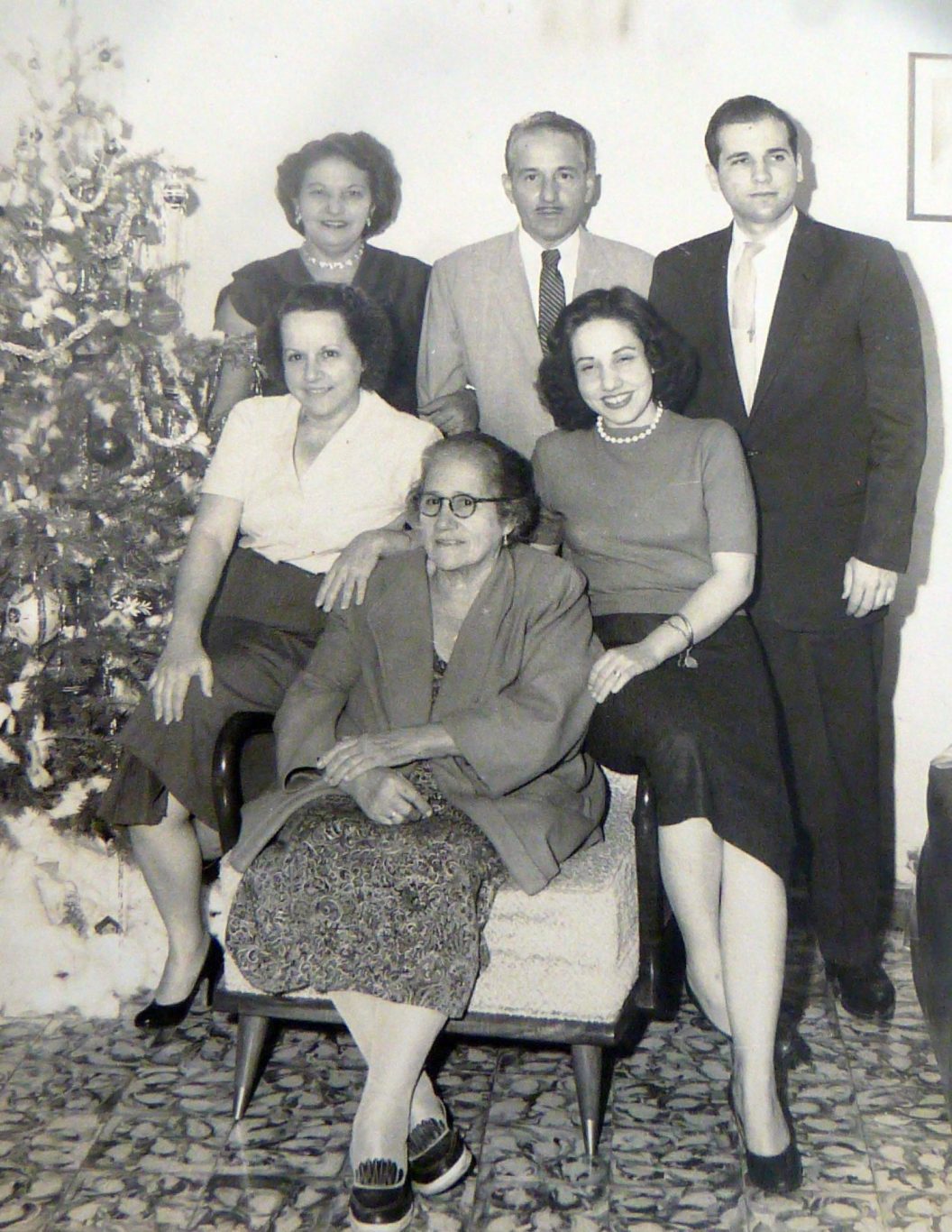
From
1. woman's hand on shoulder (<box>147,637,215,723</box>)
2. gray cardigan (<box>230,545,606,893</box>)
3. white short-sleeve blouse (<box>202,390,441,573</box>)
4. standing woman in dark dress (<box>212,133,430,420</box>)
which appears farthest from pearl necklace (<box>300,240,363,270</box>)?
woman's hand on shoulder (<box>147,637,215,723</box>)

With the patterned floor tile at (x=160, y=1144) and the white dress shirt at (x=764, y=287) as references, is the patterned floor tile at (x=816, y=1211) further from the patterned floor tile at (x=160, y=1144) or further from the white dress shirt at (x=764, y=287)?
the white dress shirt at (x=764, y=287)

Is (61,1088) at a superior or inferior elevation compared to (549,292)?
inferior

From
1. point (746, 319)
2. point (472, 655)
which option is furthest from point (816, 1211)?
point (746, 319)

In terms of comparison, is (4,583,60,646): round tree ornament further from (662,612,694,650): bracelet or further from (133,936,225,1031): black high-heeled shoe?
(662,612,694,650): bracelet

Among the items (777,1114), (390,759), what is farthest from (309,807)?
(777,1114)

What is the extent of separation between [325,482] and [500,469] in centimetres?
49

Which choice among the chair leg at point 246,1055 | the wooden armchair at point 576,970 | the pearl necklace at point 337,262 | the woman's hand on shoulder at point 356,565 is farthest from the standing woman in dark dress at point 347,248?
the chair leg at point 246,1055

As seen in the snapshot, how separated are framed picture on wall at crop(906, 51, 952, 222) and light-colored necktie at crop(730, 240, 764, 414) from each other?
0.59 metres

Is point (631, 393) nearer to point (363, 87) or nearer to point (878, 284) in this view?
point (878, 284)

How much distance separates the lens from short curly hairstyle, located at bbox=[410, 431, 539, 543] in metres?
2.50

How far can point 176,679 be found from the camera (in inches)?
104

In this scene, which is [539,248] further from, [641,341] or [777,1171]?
[777,1171]

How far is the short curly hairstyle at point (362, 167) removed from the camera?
3271mm

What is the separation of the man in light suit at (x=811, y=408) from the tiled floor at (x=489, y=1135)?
412 millimetres
